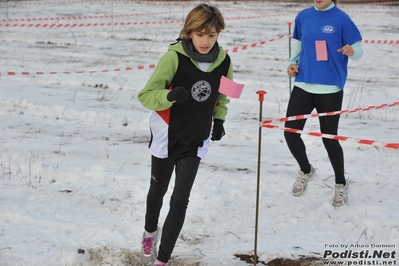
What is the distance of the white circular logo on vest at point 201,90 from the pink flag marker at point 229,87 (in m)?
0.09

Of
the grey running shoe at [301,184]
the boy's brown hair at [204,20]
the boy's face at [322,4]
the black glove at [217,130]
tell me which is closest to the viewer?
the boy's brown hair at [204,20]

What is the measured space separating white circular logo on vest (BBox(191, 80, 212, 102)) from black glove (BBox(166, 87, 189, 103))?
0.23m

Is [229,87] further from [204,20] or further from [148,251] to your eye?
[148,251]

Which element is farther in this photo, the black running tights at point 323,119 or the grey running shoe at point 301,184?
the grey running shoe at point 301,184

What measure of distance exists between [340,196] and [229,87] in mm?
2048

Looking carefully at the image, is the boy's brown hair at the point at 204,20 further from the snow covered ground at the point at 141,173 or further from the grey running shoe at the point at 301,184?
the grey running shoe at the point at 301,184

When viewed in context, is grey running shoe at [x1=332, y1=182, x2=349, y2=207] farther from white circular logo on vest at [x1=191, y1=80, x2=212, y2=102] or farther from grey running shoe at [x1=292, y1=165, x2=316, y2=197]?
white circular logo on vest at [x1=191, y1=80, x2=212, y2=102]

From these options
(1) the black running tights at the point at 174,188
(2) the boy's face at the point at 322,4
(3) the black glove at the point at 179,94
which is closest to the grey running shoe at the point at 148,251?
(1) the black running tights at the point at 174,188

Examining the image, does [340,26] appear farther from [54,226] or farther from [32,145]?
[32,145]

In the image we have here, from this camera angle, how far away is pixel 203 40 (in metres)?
3.76

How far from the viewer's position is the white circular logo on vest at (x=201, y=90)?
12.7 feet

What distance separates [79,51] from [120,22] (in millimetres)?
5919

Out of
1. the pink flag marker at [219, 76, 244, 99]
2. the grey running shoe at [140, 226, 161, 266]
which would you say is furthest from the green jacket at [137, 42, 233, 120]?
the grey running shoe at [140, 226, 161, 266]

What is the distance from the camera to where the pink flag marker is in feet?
12.8
